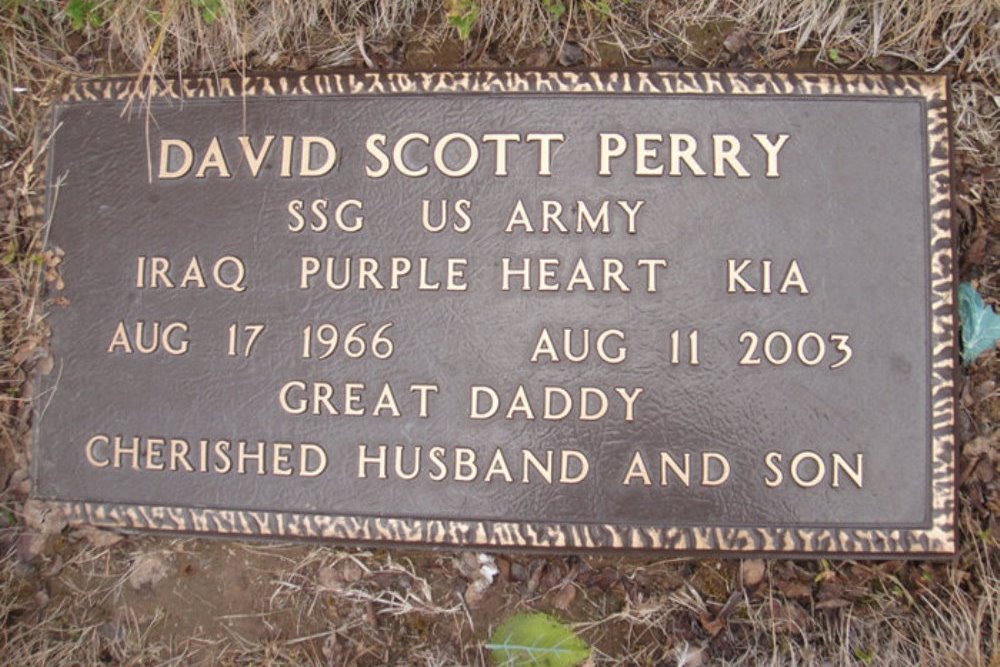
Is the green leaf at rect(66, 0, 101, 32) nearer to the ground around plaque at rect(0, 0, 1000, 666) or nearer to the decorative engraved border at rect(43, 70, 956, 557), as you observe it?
the ground around plaque at rect(0, 0, 1000, 666)

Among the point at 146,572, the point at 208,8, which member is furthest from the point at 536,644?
the point at 208,8

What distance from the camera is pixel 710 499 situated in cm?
174

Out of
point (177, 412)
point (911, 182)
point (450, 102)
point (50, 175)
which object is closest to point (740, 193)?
point (911, 182)

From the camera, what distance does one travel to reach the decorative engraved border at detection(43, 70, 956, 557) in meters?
1.73

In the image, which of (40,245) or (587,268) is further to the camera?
(40,245)

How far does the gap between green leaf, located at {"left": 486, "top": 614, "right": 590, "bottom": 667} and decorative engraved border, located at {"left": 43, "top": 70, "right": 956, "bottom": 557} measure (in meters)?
0.24

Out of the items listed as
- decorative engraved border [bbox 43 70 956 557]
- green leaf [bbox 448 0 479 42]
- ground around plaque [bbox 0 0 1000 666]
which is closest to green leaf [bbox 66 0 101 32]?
ground around plaque [bbox 0 0 1000 666]

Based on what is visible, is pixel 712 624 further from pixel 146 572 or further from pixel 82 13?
pixel 82 13

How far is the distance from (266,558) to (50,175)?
4.03 feet

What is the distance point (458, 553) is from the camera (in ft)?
6.07

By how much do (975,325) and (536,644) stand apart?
57.1 inches

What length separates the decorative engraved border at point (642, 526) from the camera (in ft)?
5.66

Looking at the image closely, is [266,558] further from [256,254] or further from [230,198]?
[230,198]

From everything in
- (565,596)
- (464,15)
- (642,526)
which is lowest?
(565,596)
